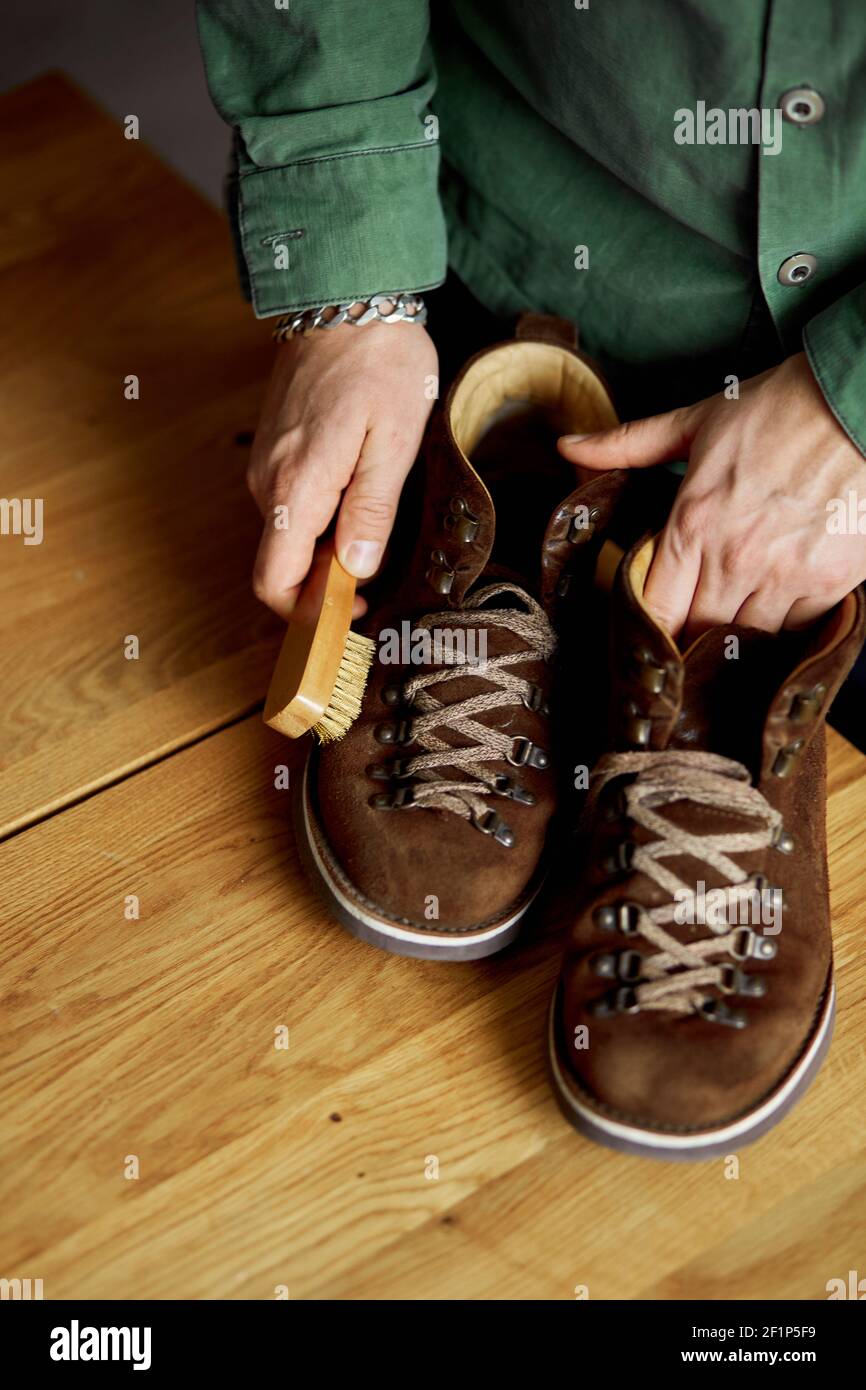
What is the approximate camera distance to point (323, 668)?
2.45 feet

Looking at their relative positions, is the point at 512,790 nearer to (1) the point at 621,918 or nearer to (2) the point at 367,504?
(1) the point at 621,918

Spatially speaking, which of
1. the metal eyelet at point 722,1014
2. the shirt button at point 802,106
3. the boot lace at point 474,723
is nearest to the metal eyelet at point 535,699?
the boot lace at point 474,723

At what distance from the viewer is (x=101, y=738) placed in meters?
0.87

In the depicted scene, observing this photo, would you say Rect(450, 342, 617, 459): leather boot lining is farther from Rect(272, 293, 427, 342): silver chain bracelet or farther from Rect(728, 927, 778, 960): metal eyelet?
Rect(728, 927, 778, 960): metal eyelet

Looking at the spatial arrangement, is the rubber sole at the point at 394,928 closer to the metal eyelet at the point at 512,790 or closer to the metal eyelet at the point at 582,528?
the metal eyelet at the point at 512,790

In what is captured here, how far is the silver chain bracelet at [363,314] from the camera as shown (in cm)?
82

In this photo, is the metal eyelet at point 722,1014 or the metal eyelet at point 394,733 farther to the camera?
the metal eyelet at point 394,733

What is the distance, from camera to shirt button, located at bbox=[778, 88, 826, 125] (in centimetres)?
70

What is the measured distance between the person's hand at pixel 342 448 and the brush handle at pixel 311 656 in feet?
0.06

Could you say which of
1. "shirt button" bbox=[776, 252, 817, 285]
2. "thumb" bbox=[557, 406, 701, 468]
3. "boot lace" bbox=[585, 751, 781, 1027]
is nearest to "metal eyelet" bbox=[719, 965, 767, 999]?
"boot lace" bbox=[585, 751, 781, 1027]

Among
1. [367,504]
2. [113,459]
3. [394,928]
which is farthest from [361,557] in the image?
[113,459]

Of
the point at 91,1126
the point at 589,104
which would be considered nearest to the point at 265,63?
the point at 589,104

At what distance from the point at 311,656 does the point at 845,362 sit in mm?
346

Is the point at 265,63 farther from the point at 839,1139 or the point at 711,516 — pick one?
the point at 839,1139
